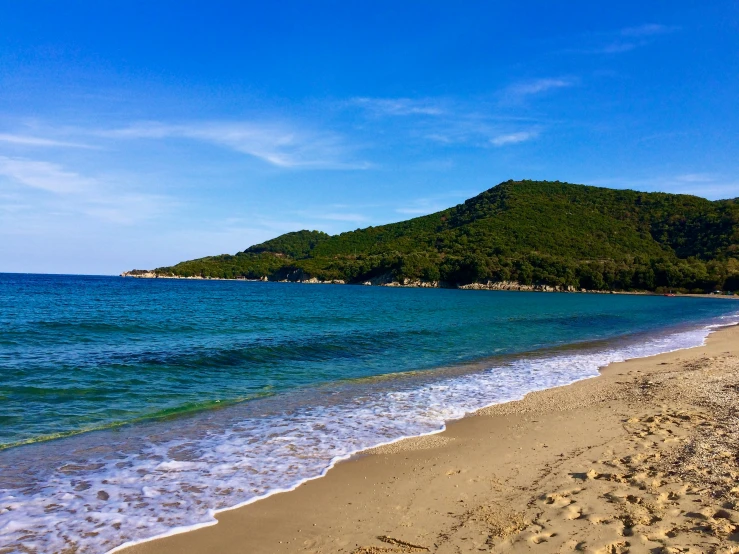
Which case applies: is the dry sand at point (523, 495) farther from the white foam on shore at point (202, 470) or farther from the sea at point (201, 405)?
the sea at point (201, 405)

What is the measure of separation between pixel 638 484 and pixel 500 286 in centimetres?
12359

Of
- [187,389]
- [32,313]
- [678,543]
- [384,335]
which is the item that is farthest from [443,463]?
[32,313]

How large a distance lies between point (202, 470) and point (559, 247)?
14077 centimetres

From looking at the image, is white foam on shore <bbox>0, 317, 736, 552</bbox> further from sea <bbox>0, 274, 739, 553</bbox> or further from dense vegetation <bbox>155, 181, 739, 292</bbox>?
dense vegetation <bbox>155, 181, 739, 292</bbox>

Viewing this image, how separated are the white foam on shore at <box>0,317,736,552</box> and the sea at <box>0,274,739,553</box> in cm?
2

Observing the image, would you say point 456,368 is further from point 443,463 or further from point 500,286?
point 500,286

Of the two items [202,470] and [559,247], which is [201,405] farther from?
[559,247]

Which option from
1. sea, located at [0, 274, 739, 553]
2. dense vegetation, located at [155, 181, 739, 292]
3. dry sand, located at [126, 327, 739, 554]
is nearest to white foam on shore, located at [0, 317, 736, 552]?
sea, located at [0, 274, 739, 553]

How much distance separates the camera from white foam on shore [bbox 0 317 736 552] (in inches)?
194

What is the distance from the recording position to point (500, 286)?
411ft

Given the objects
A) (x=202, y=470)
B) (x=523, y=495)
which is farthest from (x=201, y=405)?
(x=523, y=495)

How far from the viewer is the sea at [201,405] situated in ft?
18.0

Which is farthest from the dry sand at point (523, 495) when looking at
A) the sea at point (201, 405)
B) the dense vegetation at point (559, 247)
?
the dense vegetation at point (559, 247)

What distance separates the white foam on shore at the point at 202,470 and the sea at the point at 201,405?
0.02 m
